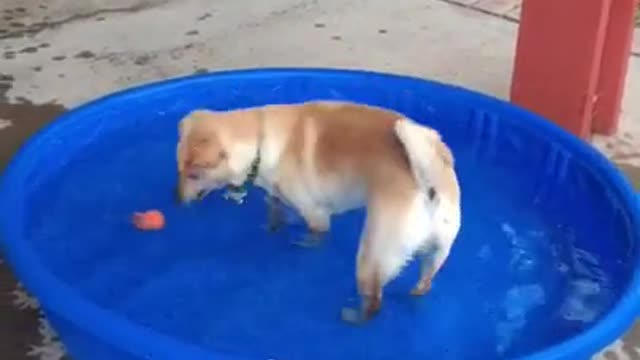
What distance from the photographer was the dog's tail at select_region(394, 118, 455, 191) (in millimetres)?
1323

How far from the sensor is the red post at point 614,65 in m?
2.03

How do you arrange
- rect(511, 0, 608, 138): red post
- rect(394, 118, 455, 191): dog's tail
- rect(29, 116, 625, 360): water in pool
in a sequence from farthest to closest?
rect(511, 0, 608, 138): red post < rect(29, 116, 625, 360): water in pool < rect(394, 118, 455, 191): dog's tail

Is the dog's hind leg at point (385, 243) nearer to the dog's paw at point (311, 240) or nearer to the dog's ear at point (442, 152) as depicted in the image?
the dog's ear at point (442, 152)

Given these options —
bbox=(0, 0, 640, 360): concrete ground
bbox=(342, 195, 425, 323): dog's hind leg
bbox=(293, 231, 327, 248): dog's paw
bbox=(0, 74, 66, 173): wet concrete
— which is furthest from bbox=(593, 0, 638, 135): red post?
bbox=(0, 74, 66, 173): wet concrete

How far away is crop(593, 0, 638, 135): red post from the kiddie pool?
1.09 feet

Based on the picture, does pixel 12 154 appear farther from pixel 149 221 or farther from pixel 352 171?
pixel 352 171

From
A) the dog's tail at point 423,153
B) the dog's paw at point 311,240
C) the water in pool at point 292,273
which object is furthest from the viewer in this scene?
the dog's paw at point 311,240

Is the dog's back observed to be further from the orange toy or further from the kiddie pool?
the orange toy

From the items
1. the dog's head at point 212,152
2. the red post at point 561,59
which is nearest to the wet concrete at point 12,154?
the dog's head at point 212,152

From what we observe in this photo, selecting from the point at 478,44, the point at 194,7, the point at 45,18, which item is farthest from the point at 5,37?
the point at 478,44

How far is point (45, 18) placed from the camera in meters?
2.52

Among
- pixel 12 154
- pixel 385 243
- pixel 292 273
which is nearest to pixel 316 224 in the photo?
→ pixel 292 273

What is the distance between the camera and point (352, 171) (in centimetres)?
141

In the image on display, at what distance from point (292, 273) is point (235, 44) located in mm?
963
